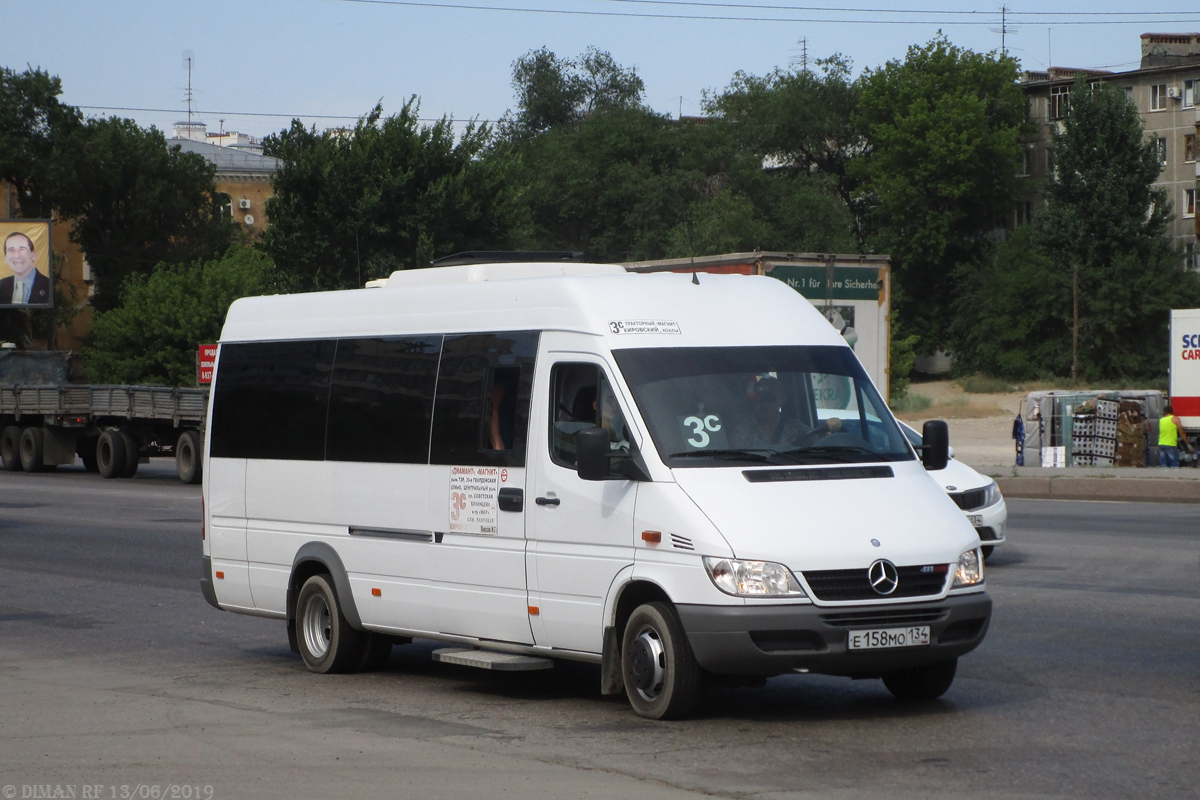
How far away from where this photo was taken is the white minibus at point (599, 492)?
24.2 feet

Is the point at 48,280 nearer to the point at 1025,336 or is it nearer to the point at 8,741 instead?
the point at 8,741

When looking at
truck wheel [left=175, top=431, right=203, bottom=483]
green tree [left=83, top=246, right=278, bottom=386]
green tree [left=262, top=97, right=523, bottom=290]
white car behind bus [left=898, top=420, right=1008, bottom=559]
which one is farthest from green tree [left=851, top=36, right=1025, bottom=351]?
white car behind bus [left=898, top=420, right=1008, bottom=559]

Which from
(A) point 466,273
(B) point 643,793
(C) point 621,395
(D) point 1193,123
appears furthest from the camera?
(D) point 1193,123

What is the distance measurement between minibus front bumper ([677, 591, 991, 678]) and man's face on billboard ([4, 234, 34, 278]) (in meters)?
48.5

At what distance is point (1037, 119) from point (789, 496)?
91877mm

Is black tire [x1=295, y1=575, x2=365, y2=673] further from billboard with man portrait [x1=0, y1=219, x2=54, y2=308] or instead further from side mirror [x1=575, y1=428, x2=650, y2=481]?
billboard with man portrait [x1=0, y1=219, x2=54, y2=308]

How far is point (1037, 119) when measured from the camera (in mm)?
94188

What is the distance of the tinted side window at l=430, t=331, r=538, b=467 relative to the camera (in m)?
8.55

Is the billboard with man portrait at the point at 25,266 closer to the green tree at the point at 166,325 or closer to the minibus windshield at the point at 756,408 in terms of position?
the green tree at the point at 166,325

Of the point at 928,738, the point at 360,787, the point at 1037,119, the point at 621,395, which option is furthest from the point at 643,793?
the point at 1037,119

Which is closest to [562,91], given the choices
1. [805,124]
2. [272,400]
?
[805,124]

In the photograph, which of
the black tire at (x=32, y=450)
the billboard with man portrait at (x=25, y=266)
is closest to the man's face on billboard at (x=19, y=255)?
the billboard with man portrait at (x=25, y=266)

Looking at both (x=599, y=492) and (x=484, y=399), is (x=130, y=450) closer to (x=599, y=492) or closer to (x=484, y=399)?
(x=484, y=399)

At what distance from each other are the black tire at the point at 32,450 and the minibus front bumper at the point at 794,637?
33.5 meters
